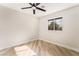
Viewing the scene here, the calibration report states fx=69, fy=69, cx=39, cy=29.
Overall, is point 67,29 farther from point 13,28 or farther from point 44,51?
point 13,28

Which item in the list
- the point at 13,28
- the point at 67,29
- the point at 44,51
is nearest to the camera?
the point at 44,51

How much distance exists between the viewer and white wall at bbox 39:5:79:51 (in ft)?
8.12

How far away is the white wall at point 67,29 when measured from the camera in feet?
8.12

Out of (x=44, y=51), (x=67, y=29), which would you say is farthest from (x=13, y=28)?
(x=67, y=29)

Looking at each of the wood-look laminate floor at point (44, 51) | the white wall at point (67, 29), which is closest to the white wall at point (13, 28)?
the wood-look laminate floor at point (44, 51)

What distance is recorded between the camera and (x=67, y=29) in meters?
2.71

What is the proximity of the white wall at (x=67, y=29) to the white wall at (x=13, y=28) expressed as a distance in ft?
1.89

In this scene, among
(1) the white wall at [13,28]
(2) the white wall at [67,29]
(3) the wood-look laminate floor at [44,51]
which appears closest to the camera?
(3) the wood-look laminate floor at [44,51]

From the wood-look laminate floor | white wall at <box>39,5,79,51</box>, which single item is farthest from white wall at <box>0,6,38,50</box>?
white wall at <box>39,5,79,51</box>

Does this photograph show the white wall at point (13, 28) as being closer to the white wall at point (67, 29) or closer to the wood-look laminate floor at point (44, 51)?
the wood-look laminate floor at point (44, 51)

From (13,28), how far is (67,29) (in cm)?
202

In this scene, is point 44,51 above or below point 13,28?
below

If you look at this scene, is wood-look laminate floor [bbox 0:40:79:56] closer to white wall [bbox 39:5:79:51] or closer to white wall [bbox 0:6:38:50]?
white wall [bbox 0:6:38:50]

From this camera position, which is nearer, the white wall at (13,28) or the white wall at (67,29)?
the white wall at (13,28)
